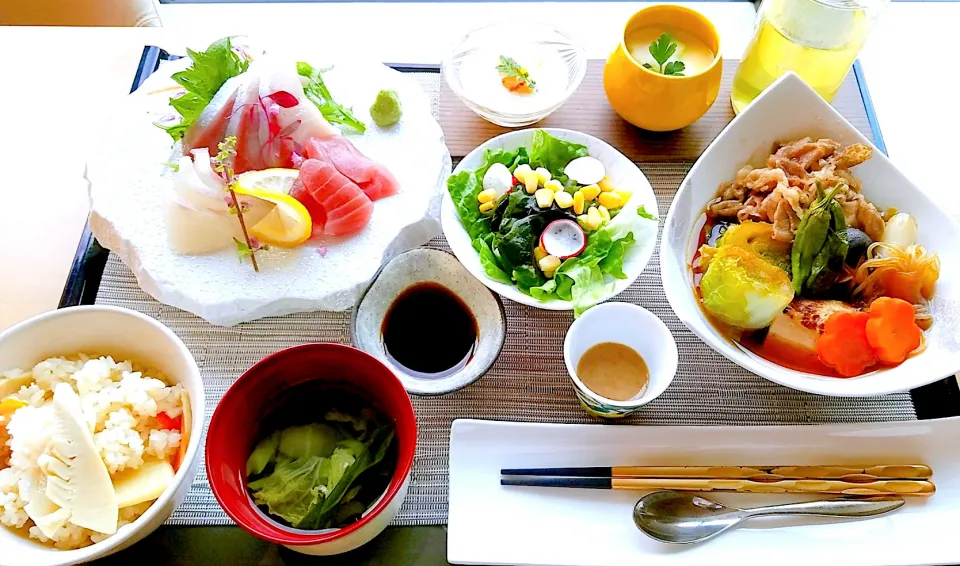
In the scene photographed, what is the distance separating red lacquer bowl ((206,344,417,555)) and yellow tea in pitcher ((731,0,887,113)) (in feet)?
3.57

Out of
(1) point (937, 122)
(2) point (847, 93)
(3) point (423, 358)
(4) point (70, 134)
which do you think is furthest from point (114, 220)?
(1) point (937, 122)

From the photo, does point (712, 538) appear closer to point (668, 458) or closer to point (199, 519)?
point (668, 458)

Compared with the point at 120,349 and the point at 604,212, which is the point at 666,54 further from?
the point at 120,349

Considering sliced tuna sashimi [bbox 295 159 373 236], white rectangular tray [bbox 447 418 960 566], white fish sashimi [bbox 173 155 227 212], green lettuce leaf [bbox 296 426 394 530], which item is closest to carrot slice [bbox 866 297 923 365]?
white rectangular tray [bbox 447 418 960 566]

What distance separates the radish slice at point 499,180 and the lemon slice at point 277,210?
354 mm

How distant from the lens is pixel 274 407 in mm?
1044

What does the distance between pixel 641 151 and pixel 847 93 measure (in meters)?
0.55

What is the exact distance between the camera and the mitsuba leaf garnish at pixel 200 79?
1399mm

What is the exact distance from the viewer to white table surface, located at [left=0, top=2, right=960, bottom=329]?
1.43 m

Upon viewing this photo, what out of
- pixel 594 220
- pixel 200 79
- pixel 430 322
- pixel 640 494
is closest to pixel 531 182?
pixel 594 220

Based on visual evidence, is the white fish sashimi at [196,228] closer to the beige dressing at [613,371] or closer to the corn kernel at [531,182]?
the corn kernel at [531,182]

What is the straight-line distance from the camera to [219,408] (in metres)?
0.95

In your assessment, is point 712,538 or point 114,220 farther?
point 114,220

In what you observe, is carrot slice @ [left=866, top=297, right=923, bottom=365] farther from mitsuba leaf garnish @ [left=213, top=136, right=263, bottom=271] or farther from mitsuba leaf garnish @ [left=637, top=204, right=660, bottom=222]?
mitsuba leaf garnish @ [left=213, top=136, right=263, bottom=271]
